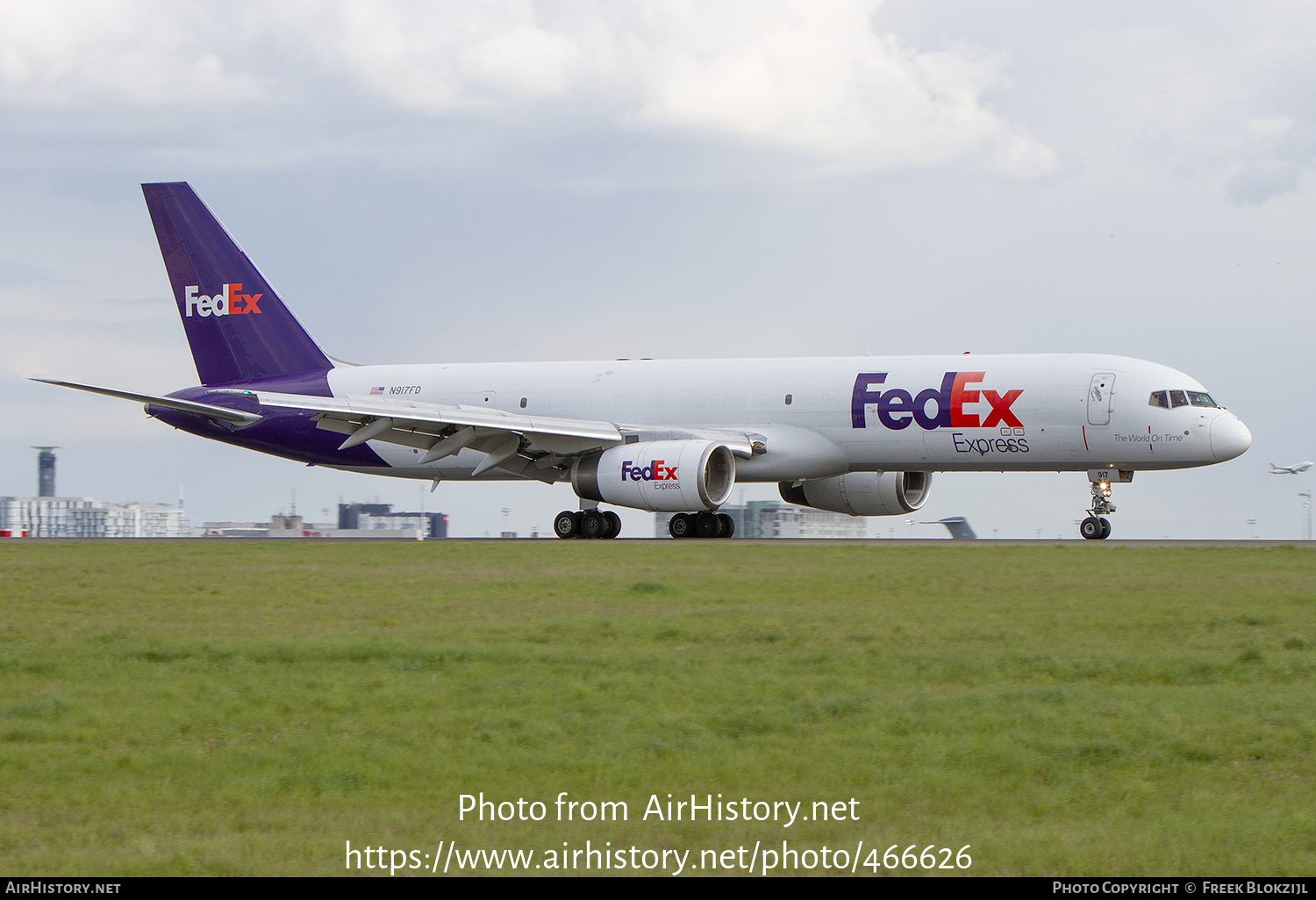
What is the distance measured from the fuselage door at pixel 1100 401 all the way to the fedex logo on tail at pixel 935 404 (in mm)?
1401

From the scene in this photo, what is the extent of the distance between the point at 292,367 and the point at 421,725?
3038 centimetres

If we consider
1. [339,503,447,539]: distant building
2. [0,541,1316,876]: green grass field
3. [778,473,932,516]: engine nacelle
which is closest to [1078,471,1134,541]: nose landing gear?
[778,473,932,516]: engine nacelle

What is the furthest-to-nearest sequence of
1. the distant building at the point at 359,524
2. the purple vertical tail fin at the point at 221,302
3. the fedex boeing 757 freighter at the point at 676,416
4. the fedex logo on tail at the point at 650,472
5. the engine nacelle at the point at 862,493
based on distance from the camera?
the distant building at the point at 359,524 < the purple vertical tail fin at the point at 221,302 < the engine nacelle at the point at 862,493 < the fedex logo on tail at the point at 650,472 < the fedex boeing 757 freighter at the point at 676,416

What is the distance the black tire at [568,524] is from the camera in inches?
1254

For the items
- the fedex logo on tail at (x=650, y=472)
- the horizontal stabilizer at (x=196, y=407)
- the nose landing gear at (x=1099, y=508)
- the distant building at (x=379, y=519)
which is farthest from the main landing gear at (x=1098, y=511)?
the distant building at (x=379, y=519)

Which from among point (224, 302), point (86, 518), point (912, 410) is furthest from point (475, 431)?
point (86, 518)

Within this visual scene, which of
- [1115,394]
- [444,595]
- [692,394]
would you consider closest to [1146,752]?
[444,595]

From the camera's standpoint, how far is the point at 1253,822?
252 inches

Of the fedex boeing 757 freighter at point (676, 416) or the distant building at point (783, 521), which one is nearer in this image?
the fedex boeing 757 freighter at point (676, 416)

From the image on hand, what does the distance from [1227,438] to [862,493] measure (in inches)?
355

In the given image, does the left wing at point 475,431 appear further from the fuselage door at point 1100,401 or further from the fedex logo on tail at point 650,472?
the fuselage door at point 1100,401

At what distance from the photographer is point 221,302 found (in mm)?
37688

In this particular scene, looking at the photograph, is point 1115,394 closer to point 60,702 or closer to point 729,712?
point 729,712

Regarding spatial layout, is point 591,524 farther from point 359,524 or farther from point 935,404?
point 359,524
